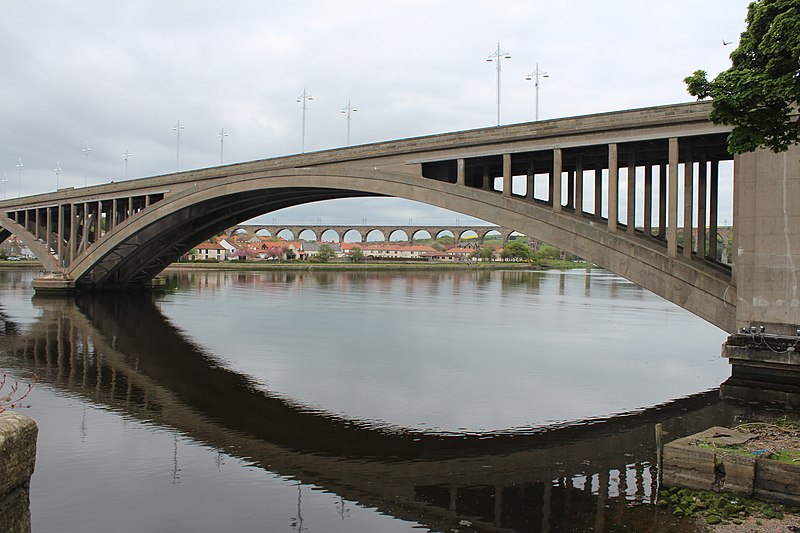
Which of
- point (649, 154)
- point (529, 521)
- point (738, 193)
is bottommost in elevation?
point (529, 521)

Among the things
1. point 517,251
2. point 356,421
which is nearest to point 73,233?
point 356,421

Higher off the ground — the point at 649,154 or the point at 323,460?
the point at 649,154

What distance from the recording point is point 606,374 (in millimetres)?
23359

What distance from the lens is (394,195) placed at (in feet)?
103

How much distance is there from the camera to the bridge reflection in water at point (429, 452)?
437 inches

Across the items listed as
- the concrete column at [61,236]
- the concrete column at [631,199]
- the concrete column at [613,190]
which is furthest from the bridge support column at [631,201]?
the concrete column at [61,236]

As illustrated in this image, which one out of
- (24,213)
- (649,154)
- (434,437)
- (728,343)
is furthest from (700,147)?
(24,213)

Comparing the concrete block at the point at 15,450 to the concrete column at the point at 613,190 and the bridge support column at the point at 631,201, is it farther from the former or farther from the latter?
the bridge support column at the point at 631,201

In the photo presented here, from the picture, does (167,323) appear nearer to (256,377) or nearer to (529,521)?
(256,377)

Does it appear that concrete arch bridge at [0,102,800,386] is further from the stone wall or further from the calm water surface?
the stone wall

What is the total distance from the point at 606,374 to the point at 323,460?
43.2ft

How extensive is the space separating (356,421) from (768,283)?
11916mm

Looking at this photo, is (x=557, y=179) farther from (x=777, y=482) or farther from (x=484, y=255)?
(x=484, y=255)

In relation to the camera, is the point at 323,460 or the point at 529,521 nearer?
the point at 529,521
